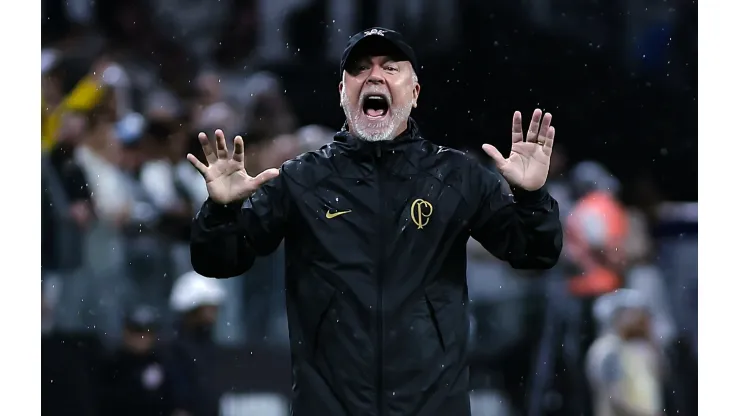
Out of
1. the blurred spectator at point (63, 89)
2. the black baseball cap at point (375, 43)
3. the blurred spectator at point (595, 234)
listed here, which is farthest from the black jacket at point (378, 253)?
the blurred spectator at point (63, 89)

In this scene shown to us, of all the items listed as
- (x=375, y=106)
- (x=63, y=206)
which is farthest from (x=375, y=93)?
(x=63, y=206)

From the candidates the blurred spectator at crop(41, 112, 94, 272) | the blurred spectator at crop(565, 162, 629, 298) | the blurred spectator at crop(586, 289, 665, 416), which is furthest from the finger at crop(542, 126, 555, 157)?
the blurred spectator at crop(41, 112, 94, 272)

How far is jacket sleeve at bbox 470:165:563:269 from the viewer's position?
320 cm

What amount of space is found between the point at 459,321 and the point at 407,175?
0.41 m

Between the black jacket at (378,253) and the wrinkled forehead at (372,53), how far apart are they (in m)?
0.21

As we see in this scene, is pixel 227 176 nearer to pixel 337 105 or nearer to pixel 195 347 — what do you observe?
pixel 195 347

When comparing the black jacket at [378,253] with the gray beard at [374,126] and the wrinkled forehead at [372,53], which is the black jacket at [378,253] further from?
the wrinkled forehead at [372,53]

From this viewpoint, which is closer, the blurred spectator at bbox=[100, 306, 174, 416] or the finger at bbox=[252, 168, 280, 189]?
the finger at bbox=[252, 168, 280, 189]

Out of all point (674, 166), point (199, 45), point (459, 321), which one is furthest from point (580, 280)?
point (459, 321)

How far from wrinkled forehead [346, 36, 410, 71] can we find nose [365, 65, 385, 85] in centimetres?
3

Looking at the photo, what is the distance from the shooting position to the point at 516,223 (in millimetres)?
3219

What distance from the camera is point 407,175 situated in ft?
10.8

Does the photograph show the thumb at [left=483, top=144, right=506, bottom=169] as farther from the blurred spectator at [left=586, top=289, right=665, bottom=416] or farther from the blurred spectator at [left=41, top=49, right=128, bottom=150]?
the blurred spectator at [left=41, top=49, right=128, bottom=150]

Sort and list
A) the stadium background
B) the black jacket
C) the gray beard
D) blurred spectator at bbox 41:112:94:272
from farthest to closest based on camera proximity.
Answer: blurred spectator at bbox 41:112:94:272
the stadium background
the gray beard
the black jacket
